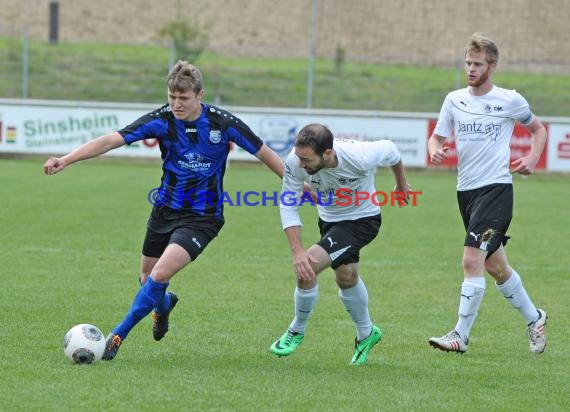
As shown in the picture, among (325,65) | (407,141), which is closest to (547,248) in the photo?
(407,141)

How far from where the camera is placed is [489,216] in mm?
6703

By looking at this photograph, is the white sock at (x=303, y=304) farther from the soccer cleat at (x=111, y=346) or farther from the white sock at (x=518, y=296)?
the white sock at (x=518, y=296)

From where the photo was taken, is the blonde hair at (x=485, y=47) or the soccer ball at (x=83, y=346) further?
the blonde hair at (x=485, y=47)

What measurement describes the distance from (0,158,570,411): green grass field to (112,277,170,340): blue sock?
0.22 metres

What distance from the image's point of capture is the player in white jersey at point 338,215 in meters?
6.08

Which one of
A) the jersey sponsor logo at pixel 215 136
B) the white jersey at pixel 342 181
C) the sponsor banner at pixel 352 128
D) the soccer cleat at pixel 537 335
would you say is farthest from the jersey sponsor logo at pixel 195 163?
the sponsor banner at pixel 352 128

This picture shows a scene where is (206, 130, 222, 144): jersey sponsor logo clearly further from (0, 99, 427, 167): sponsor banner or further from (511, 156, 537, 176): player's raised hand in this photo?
(0, 99, 427, 167): sponsor banner

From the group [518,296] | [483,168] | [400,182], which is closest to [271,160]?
[400,182]

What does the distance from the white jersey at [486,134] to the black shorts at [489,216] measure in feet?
0.20

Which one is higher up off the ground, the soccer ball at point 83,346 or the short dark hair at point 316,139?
the short dark hair at point 316,139

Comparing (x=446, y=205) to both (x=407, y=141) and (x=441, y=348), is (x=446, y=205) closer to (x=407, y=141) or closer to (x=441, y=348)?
(x=407, y=141)

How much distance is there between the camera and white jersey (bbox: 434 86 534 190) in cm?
680

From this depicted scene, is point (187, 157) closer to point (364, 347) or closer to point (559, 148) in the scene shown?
point (364, 347)

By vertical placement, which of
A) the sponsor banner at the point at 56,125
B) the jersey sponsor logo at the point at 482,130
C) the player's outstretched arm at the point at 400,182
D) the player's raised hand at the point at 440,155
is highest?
the jersey sponsor logo at the point at 482,130
